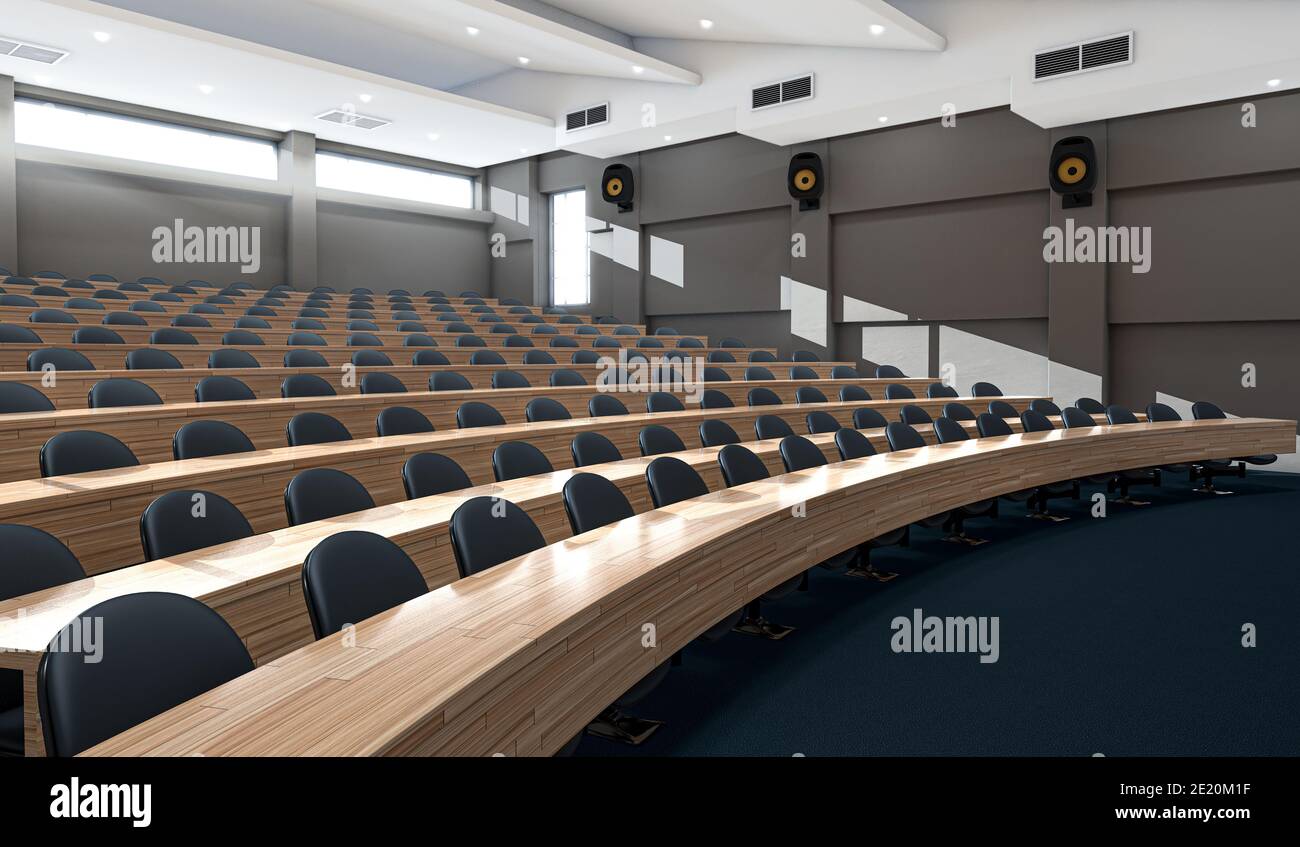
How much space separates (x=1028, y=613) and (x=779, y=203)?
26.4 ft

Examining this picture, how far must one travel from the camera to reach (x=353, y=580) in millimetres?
2062

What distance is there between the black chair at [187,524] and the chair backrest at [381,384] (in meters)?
2.74

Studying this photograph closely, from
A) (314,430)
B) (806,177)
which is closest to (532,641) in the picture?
(314,430)

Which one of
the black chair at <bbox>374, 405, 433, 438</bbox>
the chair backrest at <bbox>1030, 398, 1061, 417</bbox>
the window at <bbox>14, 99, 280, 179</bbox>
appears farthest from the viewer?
the window at <bbox>14, 99, 280, 179</bbox>

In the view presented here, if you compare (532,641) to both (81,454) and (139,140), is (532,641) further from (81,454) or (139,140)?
(139,140)

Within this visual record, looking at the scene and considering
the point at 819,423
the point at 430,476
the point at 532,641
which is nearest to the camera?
the point at 532,641

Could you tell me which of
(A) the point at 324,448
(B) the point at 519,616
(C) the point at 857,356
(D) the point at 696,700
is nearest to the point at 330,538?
(B) the point at 519,616

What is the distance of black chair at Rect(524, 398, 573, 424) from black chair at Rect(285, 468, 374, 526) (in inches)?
86.4

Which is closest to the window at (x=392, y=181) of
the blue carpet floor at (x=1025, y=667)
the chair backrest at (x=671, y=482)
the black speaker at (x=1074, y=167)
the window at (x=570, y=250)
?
the window at (x=570, y=250)

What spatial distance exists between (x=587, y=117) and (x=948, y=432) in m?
7.39

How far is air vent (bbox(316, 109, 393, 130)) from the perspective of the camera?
34.7 ft

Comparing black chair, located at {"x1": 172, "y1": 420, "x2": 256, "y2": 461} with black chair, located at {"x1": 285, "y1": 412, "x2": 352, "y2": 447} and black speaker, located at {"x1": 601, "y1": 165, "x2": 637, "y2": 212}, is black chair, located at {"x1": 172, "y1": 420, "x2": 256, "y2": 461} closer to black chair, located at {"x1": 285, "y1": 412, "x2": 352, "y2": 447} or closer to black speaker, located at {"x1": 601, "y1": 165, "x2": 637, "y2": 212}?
black chair, located at {"x1": 285, "y1": 412, "x2": 352, "y2": 447}

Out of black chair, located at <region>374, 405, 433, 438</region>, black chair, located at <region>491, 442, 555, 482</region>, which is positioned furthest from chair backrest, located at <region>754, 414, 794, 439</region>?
black chair, located at <region>374, 405, 433, 438</region>
